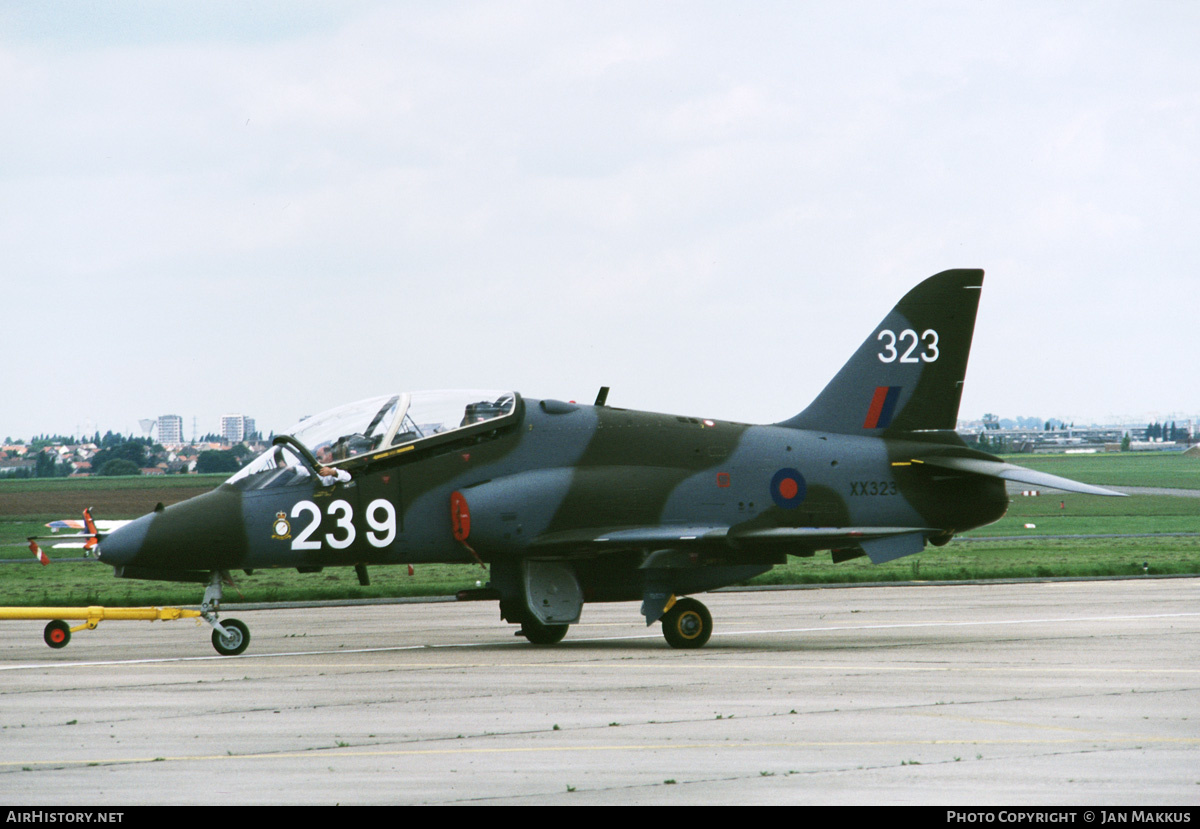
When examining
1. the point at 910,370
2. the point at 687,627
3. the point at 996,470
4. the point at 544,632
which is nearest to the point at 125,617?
the point at 544,632

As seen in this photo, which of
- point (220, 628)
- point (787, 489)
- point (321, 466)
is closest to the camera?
point (220, 628)

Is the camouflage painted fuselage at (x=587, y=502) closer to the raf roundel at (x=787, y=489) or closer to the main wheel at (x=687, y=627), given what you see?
the raf roundel at (x=787, y=489)

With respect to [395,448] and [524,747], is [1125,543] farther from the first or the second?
[524,747]

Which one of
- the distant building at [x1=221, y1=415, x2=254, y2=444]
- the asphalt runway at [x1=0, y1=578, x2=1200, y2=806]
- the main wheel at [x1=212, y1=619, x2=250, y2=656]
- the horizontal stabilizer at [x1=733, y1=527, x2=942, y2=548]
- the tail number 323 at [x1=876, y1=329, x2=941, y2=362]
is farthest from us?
the distant building at [x1=221, y1=415, x2=254, y2=444]

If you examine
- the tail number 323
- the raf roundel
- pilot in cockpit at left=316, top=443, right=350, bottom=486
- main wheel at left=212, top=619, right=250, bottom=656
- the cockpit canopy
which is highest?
the tail number 323

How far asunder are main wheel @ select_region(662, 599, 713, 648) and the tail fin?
12.5 feet

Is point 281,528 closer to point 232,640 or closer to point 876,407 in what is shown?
point 232,640

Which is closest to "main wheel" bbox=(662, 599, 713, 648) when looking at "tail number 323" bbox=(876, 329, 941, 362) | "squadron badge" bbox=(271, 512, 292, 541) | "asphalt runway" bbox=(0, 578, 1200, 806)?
"asphalt runway" bbox=(0, 578, 1200, 806)

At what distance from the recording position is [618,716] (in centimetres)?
1211

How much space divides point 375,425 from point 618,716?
24.9ft

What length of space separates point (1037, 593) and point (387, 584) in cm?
1505

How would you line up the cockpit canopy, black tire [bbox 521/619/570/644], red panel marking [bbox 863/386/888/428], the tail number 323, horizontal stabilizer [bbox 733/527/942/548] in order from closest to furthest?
the cockpit canopy → horizontal stabilizer [bbox 733/527/942/548] → black tire [bbox 521/619/570/644] → red panel marking [bbox 863/386/888/428] → the tail number 323

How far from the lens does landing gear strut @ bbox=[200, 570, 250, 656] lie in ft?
57.7

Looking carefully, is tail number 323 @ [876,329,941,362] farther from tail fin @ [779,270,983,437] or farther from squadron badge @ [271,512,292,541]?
squadron badge @ [271,512,292,541]
